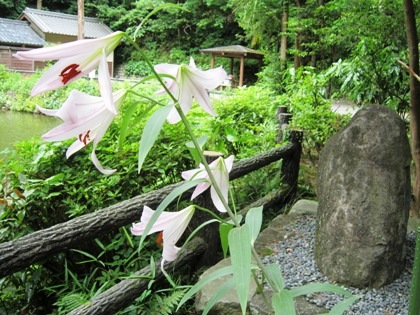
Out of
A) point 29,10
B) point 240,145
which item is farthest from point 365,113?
point 29,10

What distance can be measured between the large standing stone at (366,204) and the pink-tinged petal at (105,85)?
1.86m

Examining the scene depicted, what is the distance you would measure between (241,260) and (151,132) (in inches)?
7.4

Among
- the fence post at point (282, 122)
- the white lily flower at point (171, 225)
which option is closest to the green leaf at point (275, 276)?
the white lily flower at point (171, 225)

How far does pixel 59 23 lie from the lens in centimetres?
2150

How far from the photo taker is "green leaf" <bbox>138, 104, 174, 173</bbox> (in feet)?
1.47

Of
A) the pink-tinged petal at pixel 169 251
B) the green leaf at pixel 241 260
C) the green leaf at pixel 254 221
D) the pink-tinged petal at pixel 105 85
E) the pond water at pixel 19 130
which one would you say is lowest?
the pond water at pixel 19 130

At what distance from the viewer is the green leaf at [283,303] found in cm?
55

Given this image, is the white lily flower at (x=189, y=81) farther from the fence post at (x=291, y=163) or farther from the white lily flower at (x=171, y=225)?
the fence post at (x=291, y=163)

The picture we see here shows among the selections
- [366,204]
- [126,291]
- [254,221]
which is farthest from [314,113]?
[254,221]

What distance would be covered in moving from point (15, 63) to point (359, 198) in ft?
56.6

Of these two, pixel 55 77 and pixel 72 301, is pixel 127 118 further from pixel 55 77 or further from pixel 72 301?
pixel 72 301

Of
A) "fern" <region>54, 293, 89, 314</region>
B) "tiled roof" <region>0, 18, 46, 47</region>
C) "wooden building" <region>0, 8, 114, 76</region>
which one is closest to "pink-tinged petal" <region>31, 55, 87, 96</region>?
"fern" <region>54, 293, 89, 314</region>

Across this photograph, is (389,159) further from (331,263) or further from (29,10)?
(29,10)

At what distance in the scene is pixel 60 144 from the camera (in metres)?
2.21
